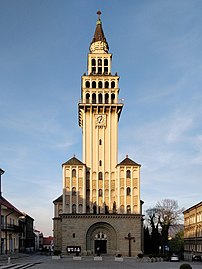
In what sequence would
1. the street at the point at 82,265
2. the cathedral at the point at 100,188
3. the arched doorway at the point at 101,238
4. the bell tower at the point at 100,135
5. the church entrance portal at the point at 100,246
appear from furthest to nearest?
the bell tower at the point at 100,135, the church entrance portal at the point at 100,246, the arched doorway at the point at 101,238, the cathedral at the point at 100,188, the street at the point at 82,265

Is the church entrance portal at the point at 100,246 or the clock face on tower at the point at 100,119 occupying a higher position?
the clock face on tower at the point at 100,119

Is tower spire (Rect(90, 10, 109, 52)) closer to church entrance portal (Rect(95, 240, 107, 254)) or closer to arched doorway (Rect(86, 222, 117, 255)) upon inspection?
arched doorway (Rect(86, 222, 117, 255))

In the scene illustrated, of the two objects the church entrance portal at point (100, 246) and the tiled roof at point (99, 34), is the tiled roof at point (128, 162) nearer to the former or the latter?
the church entrance portal at point (100, 246)

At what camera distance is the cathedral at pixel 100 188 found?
64625mm

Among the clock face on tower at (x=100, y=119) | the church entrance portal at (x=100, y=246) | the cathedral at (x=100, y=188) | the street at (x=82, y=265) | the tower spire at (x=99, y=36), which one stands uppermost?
the tower spire at (x=99, y=36)

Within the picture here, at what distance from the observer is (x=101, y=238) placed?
6594cm

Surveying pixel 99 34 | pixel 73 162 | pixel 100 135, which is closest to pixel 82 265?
pixel 73 162

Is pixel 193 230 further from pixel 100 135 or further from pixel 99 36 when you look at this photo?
pixel 99 36

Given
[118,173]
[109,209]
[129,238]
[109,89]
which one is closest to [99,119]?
[109,89]

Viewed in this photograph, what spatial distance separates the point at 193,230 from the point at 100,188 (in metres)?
25.6

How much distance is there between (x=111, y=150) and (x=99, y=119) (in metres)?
5.49

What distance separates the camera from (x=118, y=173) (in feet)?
219

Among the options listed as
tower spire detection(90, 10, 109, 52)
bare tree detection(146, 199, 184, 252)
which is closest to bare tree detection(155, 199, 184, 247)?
bare tree detection(146, 199, 184, 252)

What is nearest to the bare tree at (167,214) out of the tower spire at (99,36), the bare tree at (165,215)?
the bare tree at (165,215)
